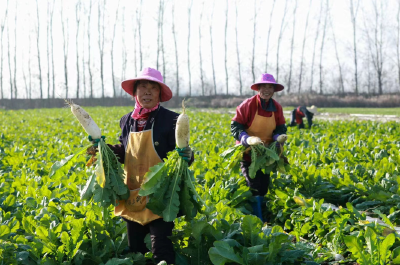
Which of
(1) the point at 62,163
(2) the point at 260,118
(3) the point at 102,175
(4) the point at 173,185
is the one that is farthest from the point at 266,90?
(1) the point at 62,163

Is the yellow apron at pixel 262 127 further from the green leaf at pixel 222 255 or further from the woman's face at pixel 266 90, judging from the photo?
the green leaf at pixel 222 255

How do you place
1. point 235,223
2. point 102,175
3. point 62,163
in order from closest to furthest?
point 102,175
point 62,163
point 235,223

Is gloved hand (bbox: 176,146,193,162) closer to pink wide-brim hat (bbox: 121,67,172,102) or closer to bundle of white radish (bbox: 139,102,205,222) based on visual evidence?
bundle of white radish (bbox: 139,102,205,222)

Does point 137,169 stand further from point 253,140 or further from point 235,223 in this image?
point 253,140

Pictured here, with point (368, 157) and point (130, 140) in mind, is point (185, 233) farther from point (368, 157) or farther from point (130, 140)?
point (368, 157)

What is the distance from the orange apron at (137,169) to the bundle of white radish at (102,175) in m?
0.09

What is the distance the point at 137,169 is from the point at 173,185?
48cm

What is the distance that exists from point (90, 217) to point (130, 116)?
0.98 metres

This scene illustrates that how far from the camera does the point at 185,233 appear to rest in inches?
133

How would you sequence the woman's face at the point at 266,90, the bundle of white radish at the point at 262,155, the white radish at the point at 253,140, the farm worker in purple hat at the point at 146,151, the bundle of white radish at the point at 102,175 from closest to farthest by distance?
1. the bundle of white radish at the point at 102,175
2. the farm worker in purple hat at the point at 146,151
3. the white radish at the point at 253,140
4. the bundle of white radish at the point at 262,155
5. the woman's face at the point at 266,90

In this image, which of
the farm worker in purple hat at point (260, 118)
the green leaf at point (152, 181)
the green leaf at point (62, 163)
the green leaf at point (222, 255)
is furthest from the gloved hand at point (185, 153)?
the farm worker in purple hat at point (260, 118)

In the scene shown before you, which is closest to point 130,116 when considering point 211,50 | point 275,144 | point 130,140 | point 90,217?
point 130,140

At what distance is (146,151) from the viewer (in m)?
3.25

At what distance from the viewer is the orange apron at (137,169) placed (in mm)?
3176
